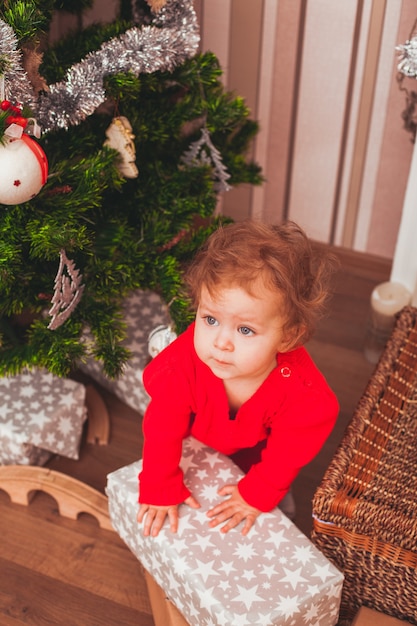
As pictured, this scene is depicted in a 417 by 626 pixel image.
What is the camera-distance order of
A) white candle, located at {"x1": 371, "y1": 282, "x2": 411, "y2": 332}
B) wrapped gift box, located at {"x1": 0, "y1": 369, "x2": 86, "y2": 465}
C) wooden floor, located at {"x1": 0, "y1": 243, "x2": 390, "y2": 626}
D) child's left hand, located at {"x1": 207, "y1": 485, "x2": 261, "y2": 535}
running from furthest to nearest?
white candle, located at {"x1": 371, "y1": 282, "x2": 411, "y2": 332}, wrapped gift box, located at {"x1": 0, "y1": 369, "x2": 86, "y2": 465}, wooden floor, located at {"x1": 0, "y1": 243, "x2": 390, "y2": 626}, child's left hand, located at {"x1": 207, "y1": 485, "x2": 261, "y2": 535}

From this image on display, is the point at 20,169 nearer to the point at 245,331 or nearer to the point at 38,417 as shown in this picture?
the point at 245,331

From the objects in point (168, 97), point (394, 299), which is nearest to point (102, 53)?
point (168, 97)

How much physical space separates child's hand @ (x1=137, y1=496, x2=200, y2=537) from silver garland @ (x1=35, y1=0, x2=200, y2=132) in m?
0.56

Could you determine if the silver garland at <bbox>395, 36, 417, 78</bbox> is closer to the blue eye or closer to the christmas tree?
the christmas tree

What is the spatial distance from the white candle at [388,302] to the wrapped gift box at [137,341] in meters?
0.46

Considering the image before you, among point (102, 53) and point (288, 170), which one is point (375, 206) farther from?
point (102, 53)

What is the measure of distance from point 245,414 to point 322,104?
32.1 inches

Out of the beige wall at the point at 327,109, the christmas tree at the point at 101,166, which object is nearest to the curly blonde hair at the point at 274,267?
the christmas tree at the point at 101,166

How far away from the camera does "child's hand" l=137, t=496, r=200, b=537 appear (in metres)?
1.05

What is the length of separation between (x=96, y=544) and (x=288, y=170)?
949 millimetres

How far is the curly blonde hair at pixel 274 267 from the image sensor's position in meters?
0.96

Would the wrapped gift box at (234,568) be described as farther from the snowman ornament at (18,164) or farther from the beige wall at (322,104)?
the beige wall at (322,104)

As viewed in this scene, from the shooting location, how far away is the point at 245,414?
1.11 meters

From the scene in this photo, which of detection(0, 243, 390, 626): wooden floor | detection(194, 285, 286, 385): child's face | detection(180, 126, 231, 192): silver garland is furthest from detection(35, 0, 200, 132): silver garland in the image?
detection(0, 243, 390, 626): wooden floor
